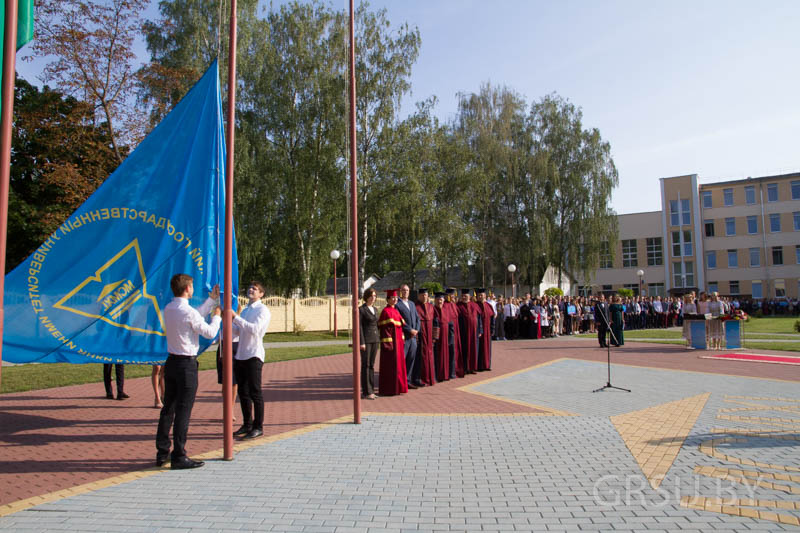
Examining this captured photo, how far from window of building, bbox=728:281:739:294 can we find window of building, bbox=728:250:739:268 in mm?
1794

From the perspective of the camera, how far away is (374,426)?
7.73 metres

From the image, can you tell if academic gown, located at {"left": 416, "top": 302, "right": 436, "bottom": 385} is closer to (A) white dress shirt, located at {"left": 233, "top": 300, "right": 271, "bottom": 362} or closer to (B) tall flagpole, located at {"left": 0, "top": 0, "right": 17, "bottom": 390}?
(A) white dress shirt, located at {"left": 233, "top": 300, "right": 271, "bottom": 362}

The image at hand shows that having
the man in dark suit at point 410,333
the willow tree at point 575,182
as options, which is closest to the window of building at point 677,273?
the willow tree at point 575,182

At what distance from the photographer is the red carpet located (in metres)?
14.6

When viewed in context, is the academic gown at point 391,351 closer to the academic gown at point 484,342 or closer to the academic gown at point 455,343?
the academic gown at point 455,343

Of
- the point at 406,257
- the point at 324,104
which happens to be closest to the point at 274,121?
the point at 324,104

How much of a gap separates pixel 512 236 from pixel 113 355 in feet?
126

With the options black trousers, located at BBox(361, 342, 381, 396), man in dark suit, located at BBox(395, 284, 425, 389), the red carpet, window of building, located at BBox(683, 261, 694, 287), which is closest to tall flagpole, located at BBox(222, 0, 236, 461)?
black trousers, located at BBox(361, 342, 381, 396)

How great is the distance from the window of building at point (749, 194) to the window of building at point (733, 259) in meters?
5.57

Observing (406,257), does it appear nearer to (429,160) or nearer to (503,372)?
(429,160)

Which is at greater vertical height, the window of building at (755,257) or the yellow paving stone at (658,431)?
the window of building at (755,257)

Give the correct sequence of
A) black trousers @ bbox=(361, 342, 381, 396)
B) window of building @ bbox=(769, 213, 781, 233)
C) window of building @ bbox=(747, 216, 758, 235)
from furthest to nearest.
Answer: window of building @ bbox=(747, 216, 758, 235), window of building @ bbox=(769, 213, 781, 233), black trousers @ bbox=(361, 342, 381, 396)

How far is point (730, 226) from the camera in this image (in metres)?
59.8

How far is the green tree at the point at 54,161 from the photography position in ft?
77.6
